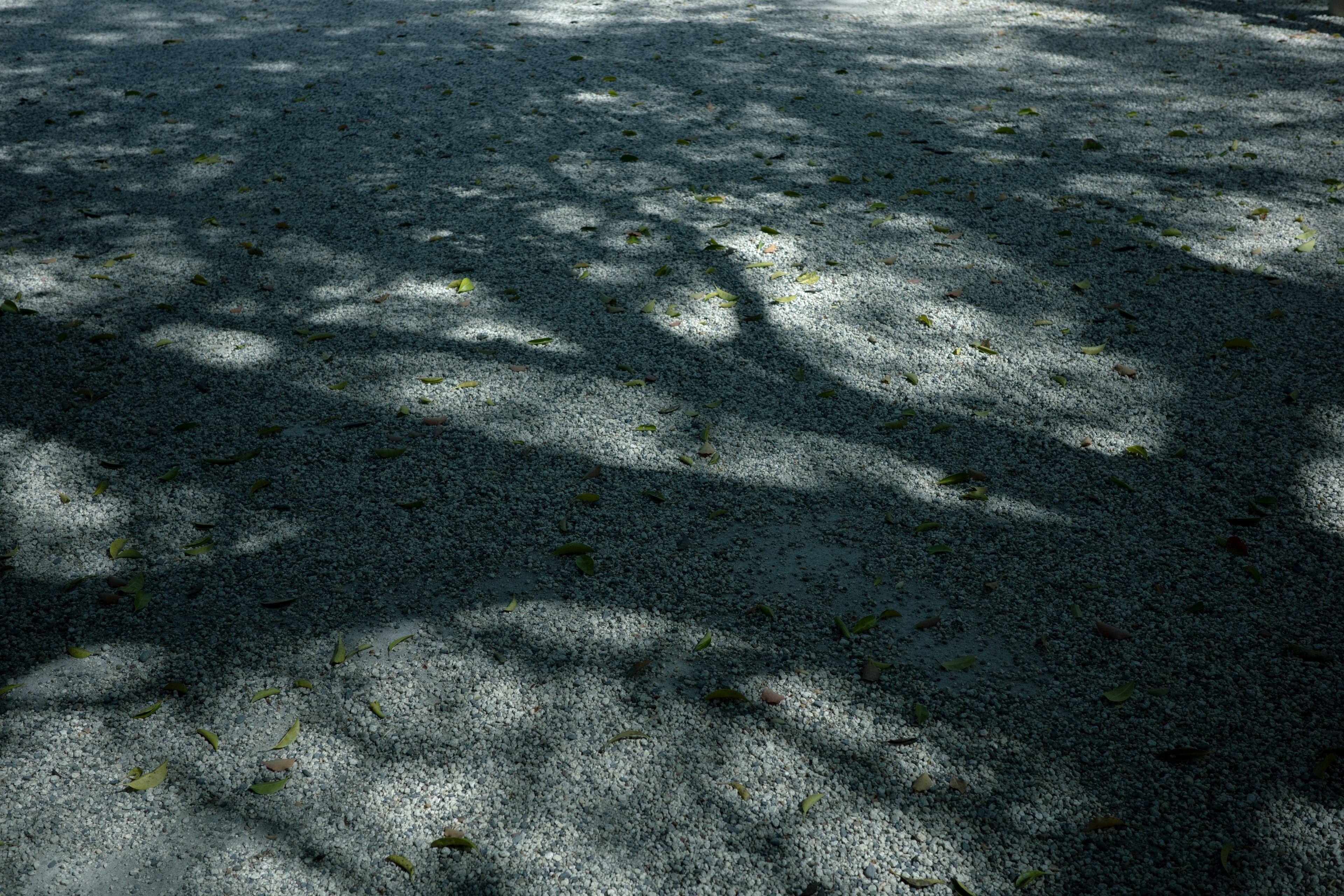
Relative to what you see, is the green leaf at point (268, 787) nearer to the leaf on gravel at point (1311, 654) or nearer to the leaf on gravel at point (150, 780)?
the leaf on gravel at point (150, 780)

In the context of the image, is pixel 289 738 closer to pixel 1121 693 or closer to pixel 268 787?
pixel 268 787

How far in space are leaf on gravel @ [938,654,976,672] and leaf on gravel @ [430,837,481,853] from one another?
1389mm

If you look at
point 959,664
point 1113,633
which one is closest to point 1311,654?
point 1113,633

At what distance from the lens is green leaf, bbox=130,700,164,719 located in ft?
7.66

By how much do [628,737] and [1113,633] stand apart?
59.0 inches

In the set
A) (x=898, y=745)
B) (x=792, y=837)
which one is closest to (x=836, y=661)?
(x=898, y=745)

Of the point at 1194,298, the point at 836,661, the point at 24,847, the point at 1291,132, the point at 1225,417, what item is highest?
the point at 1291,132

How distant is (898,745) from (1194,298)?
3.17 m

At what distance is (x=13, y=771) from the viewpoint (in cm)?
220

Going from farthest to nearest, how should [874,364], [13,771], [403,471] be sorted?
[874,364]
[403,471]
[13,771]

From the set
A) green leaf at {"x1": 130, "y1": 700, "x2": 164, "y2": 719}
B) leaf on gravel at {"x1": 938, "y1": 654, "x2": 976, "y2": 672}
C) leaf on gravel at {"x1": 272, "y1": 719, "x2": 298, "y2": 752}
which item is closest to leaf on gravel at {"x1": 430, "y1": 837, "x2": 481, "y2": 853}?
leaf on gravel at {"x1": 272, "y1": 719, "x2": 298, "y2": 752}

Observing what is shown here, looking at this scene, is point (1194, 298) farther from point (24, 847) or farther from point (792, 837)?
point (24, 847)

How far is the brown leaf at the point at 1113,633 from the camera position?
101 inches

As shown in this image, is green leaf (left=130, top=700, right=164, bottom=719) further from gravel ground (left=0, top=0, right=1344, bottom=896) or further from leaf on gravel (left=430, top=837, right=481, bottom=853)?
leaf on gravel (left=430, top=837, right=481, bottom=853)
